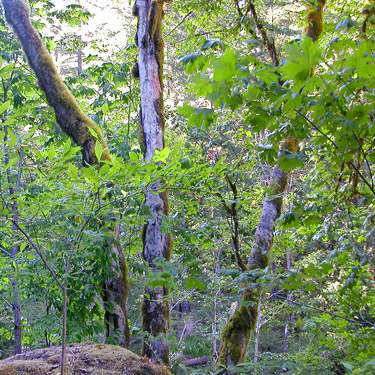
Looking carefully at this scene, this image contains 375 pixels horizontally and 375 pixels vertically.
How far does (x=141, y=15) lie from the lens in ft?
13.5

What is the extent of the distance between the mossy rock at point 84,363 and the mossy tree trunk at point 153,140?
1.05m

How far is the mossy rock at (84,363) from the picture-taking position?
1.96 m

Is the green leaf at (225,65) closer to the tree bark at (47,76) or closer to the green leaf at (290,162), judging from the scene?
the green leaf at (290,162)

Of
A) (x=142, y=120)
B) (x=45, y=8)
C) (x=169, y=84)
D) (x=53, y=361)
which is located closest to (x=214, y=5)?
(x=142, y=120)

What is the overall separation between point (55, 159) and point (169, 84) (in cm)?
Result: 1837

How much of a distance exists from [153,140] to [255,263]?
5.69ft

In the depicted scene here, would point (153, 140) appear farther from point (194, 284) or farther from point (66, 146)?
point (194, 284)

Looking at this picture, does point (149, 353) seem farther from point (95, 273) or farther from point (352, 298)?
point (352, 298)

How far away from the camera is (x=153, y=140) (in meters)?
3.83

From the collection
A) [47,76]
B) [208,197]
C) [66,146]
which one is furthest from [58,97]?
[66,146]

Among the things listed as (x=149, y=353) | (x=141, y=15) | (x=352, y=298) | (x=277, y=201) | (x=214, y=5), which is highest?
(x=214, y=5)

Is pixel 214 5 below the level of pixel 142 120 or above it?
above

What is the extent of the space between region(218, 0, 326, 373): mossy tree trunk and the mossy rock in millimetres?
1436

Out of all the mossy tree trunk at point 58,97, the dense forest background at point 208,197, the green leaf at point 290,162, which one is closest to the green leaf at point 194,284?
the dense forest background at point 208,197
